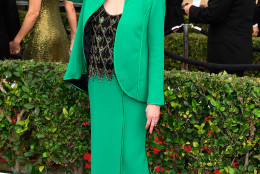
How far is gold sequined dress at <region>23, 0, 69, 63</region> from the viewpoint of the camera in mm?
4445

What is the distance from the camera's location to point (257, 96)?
3221 millimetres

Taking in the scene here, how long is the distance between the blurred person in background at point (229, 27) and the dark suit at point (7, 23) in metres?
2.07

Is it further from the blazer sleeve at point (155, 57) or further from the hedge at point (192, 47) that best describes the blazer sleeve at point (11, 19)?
the hedge at point (192, 47)

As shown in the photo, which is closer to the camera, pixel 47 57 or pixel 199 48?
pixel 47 57

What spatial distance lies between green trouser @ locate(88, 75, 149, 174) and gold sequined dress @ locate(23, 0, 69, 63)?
6.31ft

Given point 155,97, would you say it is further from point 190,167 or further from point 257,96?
point 190,167

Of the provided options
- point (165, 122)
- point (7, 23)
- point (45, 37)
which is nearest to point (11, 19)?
point (7, 23)

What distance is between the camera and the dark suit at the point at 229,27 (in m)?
4.63

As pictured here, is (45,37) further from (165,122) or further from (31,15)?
(165,122)

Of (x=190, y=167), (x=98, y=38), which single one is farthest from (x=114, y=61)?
(x=190, y=167)

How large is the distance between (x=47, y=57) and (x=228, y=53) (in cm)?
207

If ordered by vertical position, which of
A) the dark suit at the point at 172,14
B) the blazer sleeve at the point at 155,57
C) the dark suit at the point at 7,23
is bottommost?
the blazer sleeve at the point at 155,57

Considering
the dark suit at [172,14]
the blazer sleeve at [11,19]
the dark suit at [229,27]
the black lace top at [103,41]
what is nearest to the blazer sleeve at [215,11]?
the dark suit at [229,27]

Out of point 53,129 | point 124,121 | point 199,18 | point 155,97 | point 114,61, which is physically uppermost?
point 199,18
